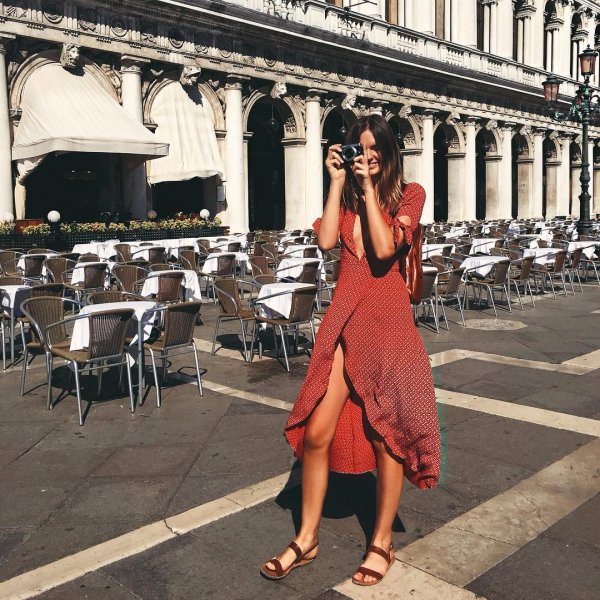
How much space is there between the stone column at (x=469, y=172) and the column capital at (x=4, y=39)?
20197 millimetres

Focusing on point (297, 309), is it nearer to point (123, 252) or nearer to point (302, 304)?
point (302, 304)

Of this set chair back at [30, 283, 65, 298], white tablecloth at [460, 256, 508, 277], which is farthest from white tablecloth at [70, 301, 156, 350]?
white tablecloth at [460, 256, 508, 277]

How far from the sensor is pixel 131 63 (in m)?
19.6

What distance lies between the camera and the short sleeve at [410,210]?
3.17 meters

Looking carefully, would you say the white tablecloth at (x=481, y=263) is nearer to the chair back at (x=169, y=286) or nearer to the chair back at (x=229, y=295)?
the chair back at (x=229, y=295)

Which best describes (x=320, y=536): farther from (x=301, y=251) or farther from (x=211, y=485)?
(x=301, y=251)

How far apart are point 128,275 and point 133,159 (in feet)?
31.3

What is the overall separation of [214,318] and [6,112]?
961 cm

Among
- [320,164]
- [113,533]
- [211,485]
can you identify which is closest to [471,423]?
[211,485]

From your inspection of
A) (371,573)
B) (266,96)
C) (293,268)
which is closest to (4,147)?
(266,96)

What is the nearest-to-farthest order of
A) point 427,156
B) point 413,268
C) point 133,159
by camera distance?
point 413,268 < point 133,159 < point 427,156

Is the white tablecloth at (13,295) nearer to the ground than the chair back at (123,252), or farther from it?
nearer to the ground

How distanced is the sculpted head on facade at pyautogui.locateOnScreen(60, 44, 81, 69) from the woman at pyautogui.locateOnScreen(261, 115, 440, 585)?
1670 cm

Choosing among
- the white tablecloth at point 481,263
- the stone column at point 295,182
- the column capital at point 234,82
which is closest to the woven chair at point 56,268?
the white tablecloth at point 481,263
